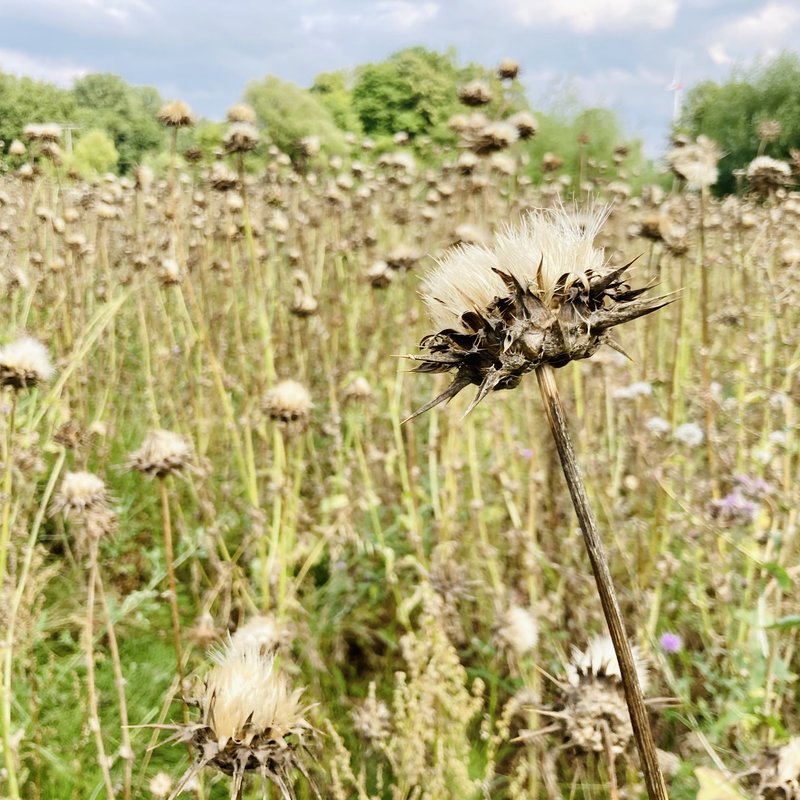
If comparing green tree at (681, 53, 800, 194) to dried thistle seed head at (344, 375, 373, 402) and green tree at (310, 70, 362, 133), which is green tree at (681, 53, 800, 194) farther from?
dried thistle seed head at (344, 375, 373, 402)

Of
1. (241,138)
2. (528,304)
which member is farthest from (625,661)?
(241,138)

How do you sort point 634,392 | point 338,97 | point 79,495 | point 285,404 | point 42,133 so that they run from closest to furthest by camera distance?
point 79,495
point 285,404
point 634,392
point 42,133
point 338,97

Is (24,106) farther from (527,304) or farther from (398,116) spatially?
(398,116)

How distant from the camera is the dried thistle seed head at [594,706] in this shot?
45.8 inches

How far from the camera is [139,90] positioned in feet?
90.8

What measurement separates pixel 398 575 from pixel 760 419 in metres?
1.64

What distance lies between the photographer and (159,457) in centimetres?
168

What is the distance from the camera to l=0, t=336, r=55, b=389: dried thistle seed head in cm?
166

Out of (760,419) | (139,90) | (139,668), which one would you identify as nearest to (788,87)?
(139,90)

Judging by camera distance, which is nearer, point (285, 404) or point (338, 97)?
point (285, 404)

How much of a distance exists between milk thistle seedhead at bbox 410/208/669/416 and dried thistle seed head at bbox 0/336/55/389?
1225 mm

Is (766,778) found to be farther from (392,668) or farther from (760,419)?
(760,419)

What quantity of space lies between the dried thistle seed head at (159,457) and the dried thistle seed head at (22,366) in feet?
0.95

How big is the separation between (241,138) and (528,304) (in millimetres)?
1998
